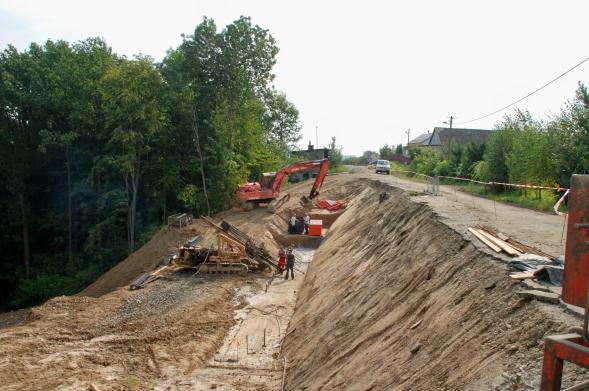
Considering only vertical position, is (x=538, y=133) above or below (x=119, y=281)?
above

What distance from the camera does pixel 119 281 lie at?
2255cm

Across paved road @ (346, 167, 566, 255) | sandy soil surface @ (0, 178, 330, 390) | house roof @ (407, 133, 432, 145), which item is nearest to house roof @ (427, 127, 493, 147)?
house roof @ (407, 133, 432, 145)

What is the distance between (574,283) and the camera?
3596mm

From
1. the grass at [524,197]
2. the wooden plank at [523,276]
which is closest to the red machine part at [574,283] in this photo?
the wooden plank at [523,276]

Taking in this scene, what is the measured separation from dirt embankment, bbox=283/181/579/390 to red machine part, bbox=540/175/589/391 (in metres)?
1.20

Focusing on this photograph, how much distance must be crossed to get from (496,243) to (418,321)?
2687 millimetres

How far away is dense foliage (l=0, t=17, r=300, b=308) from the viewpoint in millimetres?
30219

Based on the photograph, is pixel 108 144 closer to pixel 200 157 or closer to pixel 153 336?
pixel 200 157

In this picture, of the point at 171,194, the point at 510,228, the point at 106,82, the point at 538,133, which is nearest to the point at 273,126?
the point at 171,194

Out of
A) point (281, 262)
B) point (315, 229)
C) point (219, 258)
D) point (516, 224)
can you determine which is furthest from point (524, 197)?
point (219, 258)

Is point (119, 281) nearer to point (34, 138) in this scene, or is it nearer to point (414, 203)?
point (414, 203)

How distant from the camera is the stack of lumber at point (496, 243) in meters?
8.59

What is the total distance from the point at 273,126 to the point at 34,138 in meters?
35.9

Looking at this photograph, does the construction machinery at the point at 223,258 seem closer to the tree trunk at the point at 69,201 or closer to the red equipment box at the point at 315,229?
the red equipment box at the point at 315,229
